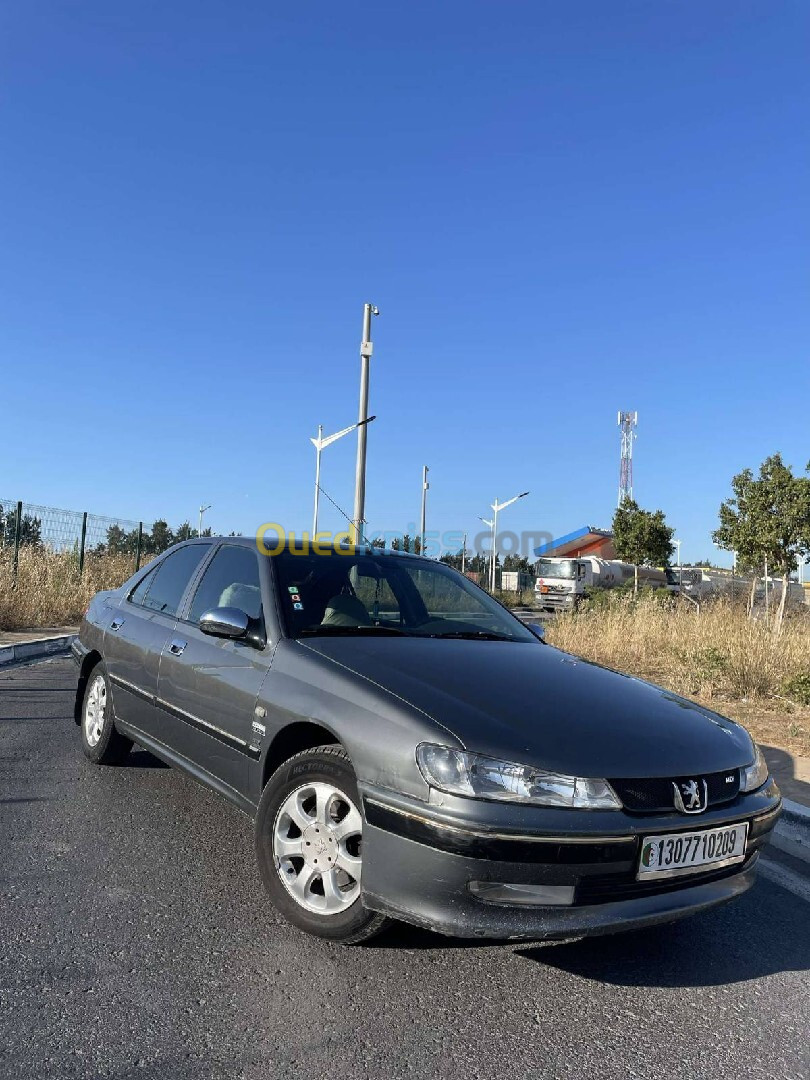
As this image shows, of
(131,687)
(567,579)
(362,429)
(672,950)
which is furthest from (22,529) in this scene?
(567,579)

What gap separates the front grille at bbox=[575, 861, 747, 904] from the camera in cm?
251

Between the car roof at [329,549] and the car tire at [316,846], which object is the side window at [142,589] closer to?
the car roof at [329,549]

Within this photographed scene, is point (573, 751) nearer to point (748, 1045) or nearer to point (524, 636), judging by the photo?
point (748, 1045)

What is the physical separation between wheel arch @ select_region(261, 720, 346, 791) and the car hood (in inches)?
10.4

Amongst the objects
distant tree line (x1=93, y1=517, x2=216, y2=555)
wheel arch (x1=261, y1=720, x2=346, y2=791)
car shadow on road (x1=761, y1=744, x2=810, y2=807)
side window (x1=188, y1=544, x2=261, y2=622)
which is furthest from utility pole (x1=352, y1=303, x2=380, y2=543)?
wheel arch (x1=261, y1=720, x2=346, y2=791)

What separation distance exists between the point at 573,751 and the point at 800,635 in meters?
9.51

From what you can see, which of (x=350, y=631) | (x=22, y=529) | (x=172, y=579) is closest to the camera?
(x=350, y=631)

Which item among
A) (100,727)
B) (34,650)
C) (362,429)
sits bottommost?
(34,650)

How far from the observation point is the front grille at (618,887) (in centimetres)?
251

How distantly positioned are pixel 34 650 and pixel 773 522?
13.8 meters

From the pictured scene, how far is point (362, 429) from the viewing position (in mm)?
17422

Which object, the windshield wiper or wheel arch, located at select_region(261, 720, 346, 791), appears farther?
the windshield wiper

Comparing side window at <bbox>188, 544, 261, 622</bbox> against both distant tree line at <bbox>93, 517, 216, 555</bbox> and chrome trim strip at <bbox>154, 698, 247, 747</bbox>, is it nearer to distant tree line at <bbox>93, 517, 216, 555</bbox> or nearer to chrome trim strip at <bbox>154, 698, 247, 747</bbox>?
chrome trim strip at <bbox>154, 698, 247, 747</bbox>

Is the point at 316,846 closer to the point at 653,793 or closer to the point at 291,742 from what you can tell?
the point at 291,742
